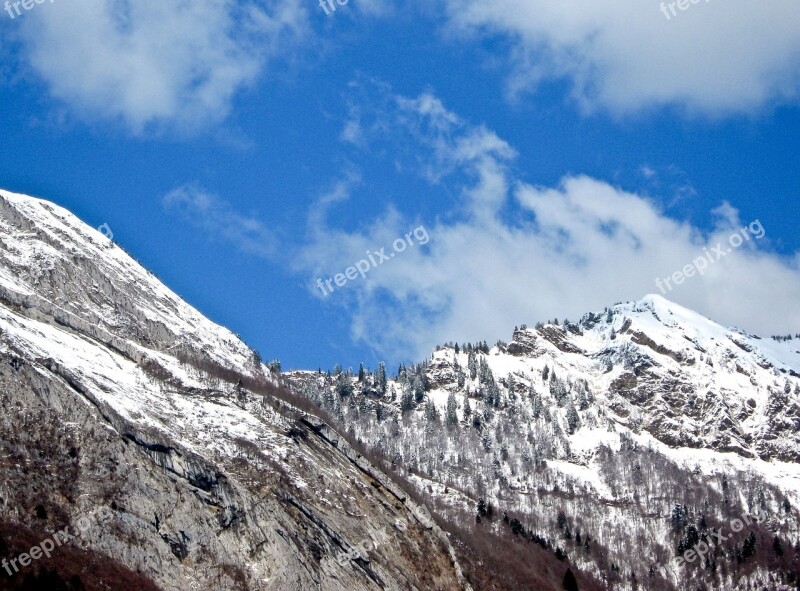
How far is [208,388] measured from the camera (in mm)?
132125

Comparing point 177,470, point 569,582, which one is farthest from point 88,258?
point 569,582

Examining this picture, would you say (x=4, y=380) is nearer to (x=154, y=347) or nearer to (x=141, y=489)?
(x=141, y=489)

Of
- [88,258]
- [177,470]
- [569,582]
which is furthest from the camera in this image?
[88,258]

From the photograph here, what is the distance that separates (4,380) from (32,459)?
1300 centimetres

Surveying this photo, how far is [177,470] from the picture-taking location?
103 m

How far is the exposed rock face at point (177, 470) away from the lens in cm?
9144

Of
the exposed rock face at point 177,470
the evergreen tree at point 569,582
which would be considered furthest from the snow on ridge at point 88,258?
the evergreen tree at point 569,582

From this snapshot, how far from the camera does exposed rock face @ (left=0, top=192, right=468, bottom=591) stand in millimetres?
91438

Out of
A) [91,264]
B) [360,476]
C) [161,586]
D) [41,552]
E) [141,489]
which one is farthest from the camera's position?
[91,264]

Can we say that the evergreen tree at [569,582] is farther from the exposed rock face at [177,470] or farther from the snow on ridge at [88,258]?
the snow on ridge at [88,258]

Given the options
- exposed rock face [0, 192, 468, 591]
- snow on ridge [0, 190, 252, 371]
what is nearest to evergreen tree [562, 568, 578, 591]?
exposed rock face [0, 192, 468, 591]

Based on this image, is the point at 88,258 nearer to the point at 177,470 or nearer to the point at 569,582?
the point at 177,470

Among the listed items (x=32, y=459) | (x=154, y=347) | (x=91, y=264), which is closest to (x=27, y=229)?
(x=91, y=264)

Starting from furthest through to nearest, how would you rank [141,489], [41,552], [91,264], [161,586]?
1. [91,264]
2. [141,489]
3. [161,586]
4. [41,552]
